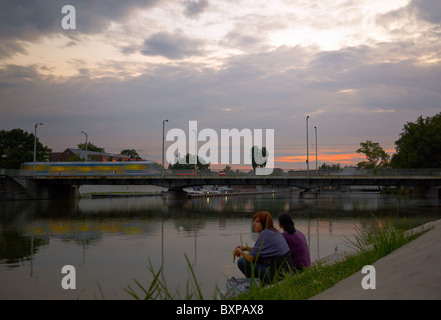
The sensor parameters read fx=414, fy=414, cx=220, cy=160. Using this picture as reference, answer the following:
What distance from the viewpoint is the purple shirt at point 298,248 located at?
24.8ft

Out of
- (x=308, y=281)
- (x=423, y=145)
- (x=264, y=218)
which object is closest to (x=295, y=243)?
(x=308, y=281)

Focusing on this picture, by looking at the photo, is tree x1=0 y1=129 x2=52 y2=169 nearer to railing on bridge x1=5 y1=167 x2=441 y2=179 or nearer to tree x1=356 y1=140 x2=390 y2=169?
railing on bridge x1=5 y1=167 x2=441 y2=179

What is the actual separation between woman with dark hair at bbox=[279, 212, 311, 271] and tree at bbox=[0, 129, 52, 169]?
7757 cm

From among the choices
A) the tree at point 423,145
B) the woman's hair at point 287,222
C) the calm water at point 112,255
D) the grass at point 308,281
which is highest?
the tree at point 423,145

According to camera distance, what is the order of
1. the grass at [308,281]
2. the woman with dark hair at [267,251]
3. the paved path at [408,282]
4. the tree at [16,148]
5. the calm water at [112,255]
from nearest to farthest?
the paved path at [408,282] → the grass at [308,281] → the woman with dark hair at [267,251] → the calm water at [112,255] → the tree at [16,148]

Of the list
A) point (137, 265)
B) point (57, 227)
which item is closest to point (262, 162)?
point (57, 227)

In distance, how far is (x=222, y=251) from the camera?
15.1m

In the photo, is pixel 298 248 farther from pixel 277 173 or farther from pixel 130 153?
pixel 130 153

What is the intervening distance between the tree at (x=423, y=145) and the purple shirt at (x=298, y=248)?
70.5 metres

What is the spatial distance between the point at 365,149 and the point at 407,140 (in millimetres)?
33426

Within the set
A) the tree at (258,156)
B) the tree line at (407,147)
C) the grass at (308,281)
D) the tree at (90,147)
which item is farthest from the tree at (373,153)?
the grass at (308,281)

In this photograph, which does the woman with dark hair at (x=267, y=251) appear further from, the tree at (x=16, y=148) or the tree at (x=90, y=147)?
the tree at (x=90, y=147)
